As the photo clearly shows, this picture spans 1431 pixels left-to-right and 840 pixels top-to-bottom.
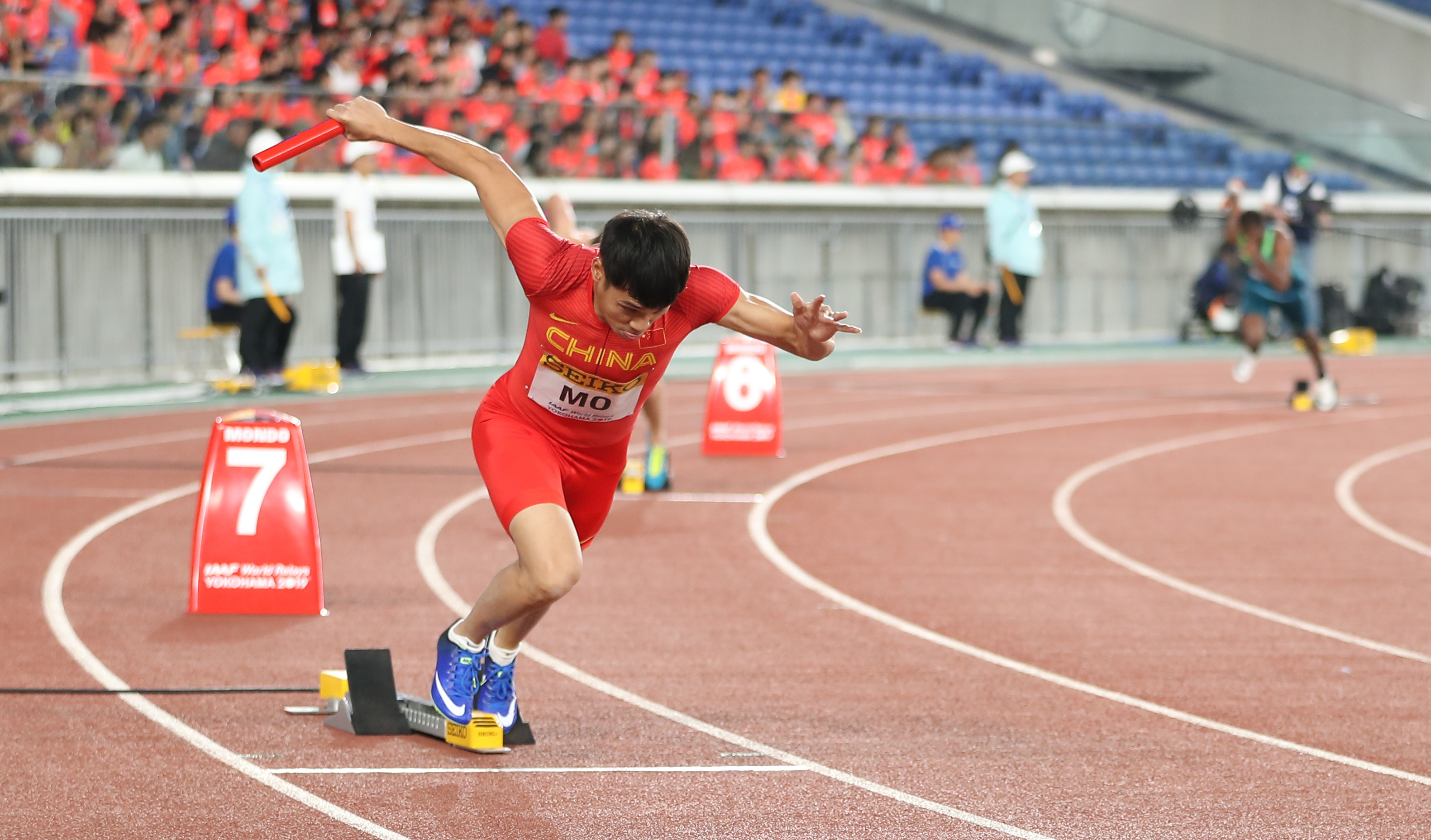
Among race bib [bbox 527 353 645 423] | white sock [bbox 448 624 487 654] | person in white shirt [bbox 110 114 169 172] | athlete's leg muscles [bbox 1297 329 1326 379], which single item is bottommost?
white sock [bbox 448 624 487 654]

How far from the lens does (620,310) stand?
5113mm

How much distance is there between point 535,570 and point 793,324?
1.05 metres

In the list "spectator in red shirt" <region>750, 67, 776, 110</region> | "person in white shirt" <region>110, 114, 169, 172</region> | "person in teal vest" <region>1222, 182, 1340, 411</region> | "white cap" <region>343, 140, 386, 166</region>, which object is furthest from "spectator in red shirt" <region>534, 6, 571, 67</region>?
"person in teal vest" <region>1222, 182, 1340, 411</region>

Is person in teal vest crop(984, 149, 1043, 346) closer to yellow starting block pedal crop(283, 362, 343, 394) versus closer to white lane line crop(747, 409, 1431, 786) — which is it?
white lane line crop(747, 409, 1431, 786)

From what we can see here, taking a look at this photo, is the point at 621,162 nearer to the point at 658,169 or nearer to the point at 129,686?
the point at 658,169

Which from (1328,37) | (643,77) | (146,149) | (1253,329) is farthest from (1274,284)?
(1328,37)

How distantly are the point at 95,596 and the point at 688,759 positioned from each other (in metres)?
3.84

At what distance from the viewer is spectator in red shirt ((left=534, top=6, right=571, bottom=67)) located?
22.9m

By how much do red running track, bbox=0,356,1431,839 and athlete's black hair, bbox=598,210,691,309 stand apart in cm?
147

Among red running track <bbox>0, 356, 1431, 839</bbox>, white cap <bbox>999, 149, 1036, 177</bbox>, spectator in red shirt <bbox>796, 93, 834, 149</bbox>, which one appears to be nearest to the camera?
red running track <bbox>0, 356, 1431, 839</bbox>

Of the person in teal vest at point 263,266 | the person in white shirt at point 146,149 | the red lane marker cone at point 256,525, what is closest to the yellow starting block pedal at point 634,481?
the red lane marker cone at point 256,525

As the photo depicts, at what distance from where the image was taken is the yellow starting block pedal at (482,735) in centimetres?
572

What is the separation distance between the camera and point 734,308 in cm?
551

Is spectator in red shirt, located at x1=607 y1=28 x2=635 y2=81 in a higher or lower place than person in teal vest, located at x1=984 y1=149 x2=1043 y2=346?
higher
